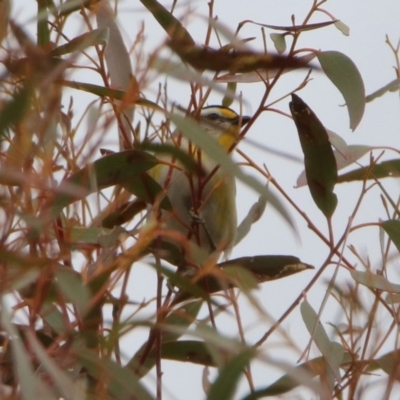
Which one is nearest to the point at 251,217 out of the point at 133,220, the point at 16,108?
the point at 133,220

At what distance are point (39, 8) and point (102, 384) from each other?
573 mm

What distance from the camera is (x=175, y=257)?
122 centimetres

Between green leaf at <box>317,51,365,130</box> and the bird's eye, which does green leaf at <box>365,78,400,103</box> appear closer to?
green leaf at <box>317,51,365,130</box>

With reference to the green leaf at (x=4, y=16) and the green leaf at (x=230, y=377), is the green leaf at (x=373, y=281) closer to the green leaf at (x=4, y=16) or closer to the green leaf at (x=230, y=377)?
the green leaf at (x=230, y=377)

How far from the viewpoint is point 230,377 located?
0.76 m

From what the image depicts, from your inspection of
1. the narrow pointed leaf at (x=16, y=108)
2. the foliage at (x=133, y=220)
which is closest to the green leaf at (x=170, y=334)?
the foliage at (x=133, y=220)

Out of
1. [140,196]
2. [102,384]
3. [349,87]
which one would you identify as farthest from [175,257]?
[102,384]

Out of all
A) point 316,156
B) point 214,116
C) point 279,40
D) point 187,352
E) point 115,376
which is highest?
point 214,116

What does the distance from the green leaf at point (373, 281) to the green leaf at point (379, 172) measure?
6.5 inches

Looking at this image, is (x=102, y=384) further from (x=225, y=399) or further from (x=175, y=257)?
(x=175, y=257)

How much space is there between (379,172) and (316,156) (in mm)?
155

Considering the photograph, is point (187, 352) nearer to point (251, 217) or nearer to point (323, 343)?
point (323, 343)

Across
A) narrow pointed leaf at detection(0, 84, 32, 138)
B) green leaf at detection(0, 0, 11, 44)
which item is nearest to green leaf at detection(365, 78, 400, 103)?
green leaf at detection(0, 0, 11, 44)

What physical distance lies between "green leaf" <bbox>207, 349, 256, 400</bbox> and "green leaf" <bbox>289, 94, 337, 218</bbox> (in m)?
0.49
